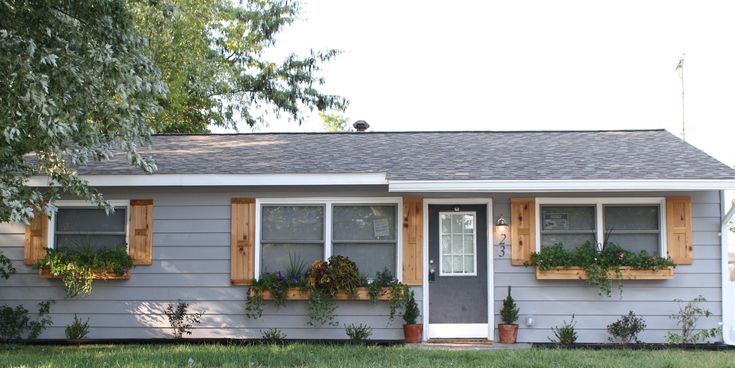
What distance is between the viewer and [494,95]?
30.2 m

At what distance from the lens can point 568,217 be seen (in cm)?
955

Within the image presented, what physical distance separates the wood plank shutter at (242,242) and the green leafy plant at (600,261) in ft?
11.6

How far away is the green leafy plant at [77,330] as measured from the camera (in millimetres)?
9539

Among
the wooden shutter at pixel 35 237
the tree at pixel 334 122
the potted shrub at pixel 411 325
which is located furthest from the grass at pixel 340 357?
the tree at pixel 334 122

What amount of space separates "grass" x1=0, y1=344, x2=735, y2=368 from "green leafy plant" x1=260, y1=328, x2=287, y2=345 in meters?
0.57

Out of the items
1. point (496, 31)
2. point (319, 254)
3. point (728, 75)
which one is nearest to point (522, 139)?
point (319, 254)

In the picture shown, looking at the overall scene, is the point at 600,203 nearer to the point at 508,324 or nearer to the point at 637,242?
the point at 637,242

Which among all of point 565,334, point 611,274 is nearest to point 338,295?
point 565,334

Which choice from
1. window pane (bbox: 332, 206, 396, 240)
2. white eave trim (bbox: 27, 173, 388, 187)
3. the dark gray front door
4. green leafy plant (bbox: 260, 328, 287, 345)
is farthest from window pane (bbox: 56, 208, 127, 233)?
the dark gray front door

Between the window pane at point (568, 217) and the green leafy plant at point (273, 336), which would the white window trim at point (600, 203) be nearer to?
the window pane at point (568, 217)

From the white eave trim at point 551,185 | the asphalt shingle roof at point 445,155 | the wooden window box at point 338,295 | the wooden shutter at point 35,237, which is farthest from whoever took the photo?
the wooden shutter at point 35,237

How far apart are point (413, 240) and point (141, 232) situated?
137 inches

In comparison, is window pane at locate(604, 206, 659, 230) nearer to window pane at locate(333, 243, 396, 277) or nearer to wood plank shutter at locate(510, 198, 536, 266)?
wood plank shutter at locate(510, 198, 536, 266)

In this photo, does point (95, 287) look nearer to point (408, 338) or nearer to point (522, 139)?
point (408, 338)
